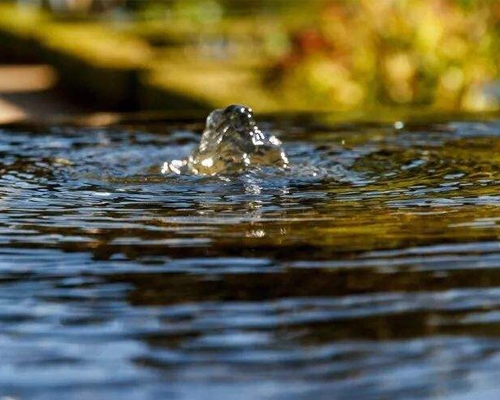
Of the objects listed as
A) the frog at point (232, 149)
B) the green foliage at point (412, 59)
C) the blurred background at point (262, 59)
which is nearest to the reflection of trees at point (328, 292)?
the frog at point (232, 149)

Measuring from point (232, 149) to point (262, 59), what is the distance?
910 centimetres

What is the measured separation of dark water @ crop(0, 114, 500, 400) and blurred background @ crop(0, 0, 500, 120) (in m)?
3.05

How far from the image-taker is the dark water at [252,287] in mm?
1984

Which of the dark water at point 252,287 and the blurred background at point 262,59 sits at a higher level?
the blurred background at point 262,59

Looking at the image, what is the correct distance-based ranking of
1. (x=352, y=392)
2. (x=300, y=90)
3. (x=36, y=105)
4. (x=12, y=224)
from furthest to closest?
1. (x=36, y=105)
2. (x=300, y=90)
3. (x=12, y=224)
4. (x=352, y=392)

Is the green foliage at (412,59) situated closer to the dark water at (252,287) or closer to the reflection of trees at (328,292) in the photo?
the dark water at (252,287)

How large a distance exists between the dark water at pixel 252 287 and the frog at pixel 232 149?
1.10ft

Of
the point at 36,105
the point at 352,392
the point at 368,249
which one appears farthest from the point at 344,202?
the point at 36,105

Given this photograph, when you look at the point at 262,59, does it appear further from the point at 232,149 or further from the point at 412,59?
the point at 232,149

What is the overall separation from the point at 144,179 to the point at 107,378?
7.15 ft

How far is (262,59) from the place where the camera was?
13.6 meters

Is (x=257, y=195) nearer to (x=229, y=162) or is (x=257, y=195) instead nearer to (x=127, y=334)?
(x=229, y=162)

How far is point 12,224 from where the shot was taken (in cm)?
317

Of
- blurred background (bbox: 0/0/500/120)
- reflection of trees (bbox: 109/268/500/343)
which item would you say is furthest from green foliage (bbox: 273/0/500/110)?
reflection of trees (bbox: 109/268/500/343)
